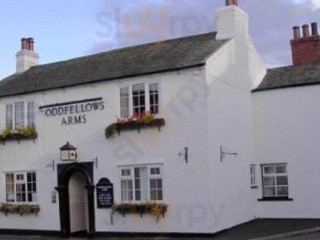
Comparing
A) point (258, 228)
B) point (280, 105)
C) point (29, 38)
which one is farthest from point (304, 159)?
point (29, 38)

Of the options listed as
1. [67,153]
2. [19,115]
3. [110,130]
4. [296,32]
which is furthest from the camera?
[296,32]

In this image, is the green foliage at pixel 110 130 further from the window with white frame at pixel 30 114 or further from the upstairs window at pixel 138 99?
the window with white frame at pixel 30 114

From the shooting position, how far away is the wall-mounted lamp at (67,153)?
18.8m

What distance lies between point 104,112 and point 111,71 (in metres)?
1.76

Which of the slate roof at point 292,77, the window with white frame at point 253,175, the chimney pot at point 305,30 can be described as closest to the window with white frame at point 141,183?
the window with white frame at point 253,175

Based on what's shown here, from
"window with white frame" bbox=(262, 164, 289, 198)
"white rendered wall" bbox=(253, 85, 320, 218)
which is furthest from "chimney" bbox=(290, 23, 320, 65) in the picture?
"window with white frame" bbox=(262, 164, 289, 198)

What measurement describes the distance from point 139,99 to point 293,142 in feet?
21.1

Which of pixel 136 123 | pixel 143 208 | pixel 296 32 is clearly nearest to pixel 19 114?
pixel 136 123

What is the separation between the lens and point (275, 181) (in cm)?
2039

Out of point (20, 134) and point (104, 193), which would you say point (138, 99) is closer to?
point (104, 193)

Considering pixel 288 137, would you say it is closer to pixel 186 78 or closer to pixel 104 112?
pixel 186 78

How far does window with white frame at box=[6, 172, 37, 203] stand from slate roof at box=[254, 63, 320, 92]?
986 cm

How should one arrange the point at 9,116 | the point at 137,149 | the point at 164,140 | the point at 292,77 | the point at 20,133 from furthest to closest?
the point at 9,116 < the point at 292,77 < the point at 20,133 < the point at 137,149 < the point at 164,140

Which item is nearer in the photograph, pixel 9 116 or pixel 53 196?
pixel 53 196
